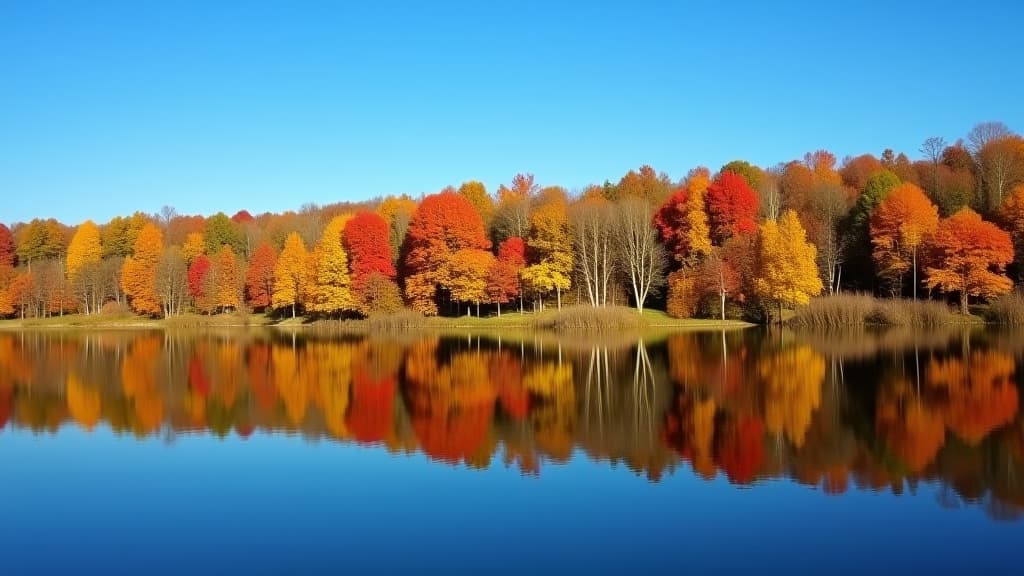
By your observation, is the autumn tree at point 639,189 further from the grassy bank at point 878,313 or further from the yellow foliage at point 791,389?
the yellow foliage at point 791,389

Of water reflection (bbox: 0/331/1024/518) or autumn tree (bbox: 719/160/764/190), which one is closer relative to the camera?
water reflection (bbox: 0/331/1024/518)

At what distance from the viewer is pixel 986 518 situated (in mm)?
10367

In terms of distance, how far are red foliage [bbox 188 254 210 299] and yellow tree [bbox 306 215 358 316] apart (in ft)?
49.2

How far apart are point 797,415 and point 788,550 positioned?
28.6 ft

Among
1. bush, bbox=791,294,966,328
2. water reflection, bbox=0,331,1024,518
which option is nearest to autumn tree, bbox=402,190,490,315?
water reflection, bbox=0,331,1024,518

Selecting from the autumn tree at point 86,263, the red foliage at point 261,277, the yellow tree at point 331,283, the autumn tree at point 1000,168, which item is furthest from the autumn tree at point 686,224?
the autumn tree at point 86,263

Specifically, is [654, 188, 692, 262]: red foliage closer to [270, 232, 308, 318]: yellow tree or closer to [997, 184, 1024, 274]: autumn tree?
[997, 184, 1024, 274]: autumn tree

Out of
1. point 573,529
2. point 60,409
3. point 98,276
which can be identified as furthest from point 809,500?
point 98,276

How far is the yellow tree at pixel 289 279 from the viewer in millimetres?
68438

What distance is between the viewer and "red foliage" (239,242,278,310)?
72562 millimetres

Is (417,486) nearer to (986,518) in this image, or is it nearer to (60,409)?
(986,518)

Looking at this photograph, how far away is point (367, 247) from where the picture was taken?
65562mm

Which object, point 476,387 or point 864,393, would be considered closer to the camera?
point 864,393

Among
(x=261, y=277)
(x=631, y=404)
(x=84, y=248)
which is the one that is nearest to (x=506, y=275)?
(x=261, y=277)
